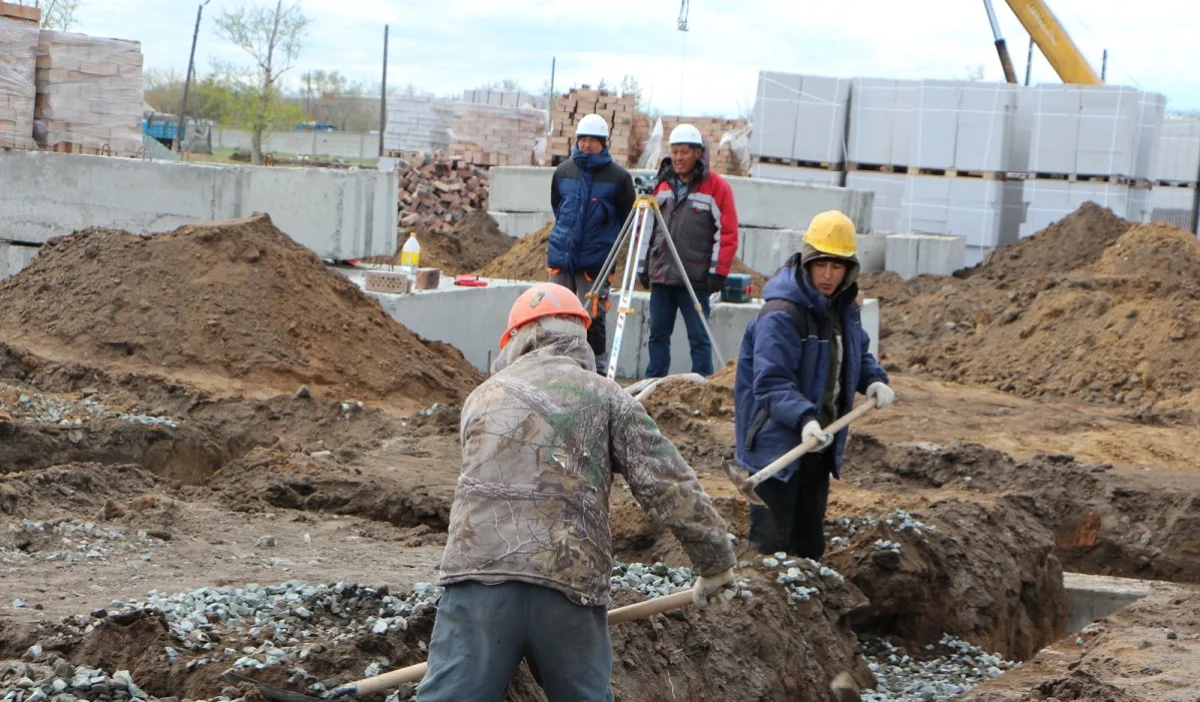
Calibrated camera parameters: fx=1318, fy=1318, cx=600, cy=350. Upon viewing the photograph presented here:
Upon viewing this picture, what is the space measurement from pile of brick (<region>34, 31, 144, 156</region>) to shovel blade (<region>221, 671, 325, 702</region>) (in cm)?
1036

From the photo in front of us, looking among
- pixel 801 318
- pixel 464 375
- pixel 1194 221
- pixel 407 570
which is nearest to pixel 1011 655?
pixel 801 318

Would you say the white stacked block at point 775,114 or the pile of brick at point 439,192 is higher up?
the white stacked block at point 775,114

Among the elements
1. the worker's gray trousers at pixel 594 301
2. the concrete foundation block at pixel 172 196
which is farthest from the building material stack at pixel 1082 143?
the worker's gray trousers at pixel 594 301

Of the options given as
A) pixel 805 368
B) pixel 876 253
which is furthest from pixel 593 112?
pixel 805 368

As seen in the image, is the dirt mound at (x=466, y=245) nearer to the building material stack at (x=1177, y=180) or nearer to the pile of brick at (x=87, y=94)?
the pile of brick at (x=87, y=94)

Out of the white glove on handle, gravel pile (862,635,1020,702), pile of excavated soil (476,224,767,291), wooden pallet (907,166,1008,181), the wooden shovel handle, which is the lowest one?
gravel pile (862,635,1020,702)

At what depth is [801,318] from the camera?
17.2 feet

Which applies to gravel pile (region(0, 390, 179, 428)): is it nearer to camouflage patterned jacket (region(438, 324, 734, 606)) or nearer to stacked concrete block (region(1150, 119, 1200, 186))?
camouflage patterned jacket (region(438, 324, 734, 606))

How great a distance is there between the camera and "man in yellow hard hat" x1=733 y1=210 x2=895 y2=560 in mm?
5188

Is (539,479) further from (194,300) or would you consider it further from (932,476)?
(194,300)

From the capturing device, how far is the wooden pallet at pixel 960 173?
16.9 meters

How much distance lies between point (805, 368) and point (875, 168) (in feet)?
42.2

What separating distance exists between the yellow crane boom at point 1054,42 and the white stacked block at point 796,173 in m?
4.79

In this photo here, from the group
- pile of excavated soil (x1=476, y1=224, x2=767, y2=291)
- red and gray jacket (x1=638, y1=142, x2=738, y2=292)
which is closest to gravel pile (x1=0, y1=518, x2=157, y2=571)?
red and gray jacket (x1=638, y1=142, x2=738, y2=292)
